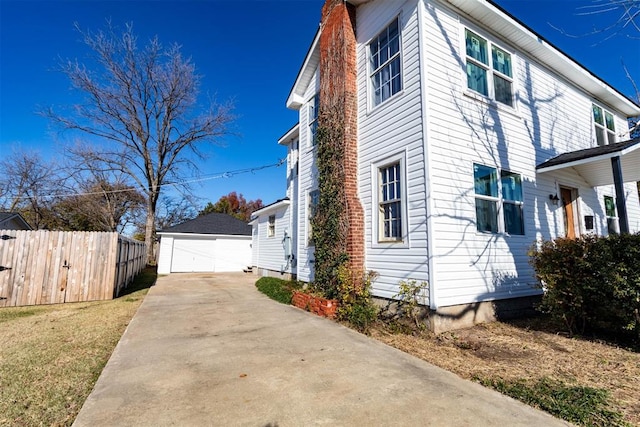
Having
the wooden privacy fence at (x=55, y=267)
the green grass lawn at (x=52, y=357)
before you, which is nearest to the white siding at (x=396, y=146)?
the green grass lawn at (x=52, y=357)

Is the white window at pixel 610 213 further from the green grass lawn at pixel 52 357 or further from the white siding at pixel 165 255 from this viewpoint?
the white siding at pixel 165 255

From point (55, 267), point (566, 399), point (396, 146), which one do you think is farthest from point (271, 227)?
point (566, 399)

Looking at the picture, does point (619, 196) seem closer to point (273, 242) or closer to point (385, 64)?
point (385, 64)

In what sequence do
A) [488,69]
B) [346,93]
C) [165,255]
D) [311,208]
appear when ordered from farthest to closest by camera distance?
[165,255]
[311,208]
[346,93]
[488,69]

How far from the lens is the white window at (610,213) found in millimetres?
9695

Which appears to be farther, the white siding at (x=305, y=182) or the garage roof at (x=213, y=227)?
the garage roof at (x=213, y=227)

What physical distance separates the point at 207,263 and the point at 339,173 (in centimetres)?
1612

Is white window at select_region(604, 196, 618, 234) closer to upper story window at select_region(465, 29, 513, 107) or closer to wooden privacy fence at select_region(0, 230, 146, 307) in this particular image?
upper story window at select_region(465, 29, 513, 107)

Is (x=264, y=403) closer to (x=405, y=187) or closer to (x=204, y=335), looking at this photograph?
(x=204, y=335)

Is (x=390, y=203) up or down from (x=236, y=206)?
down

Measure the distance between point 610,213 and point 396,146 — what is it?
853 centimetres

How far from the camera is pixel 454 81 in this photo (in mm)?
6340

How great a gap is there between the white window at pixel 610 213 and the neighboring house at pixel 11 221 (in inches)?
1103

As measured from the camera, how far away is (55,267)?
8.95m
